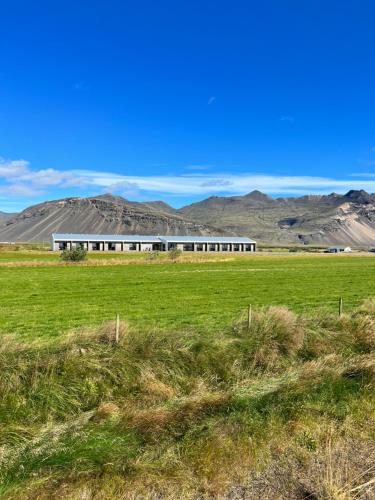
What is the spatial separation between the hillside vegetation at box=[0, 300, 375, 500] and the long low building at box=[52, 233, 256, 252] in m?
109

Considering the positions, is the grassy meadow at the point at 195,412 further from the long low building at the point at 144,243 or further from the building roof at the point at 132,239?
the building roof at the point at 132,239

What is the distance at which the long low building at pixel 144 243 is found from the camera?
12012 cm

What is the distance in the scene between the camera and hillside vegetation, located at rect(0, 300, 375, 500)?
6117 millimetres

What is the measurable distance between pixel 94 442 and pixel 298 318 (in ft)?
27.5

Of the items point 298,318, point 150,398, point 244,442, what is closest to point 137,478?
point 244,442

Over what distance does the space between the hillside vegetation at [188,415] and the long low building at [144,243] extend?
10948 cm

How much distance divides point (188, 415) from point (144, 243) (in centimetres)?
12370

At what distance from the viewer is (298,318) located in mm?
13477

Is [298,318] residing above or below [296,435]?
above

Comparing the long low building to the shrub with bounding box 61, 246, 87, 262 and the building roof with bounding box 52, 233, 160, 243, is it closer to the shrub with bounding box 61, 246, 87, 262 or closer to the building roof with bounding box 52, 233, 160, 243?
the building roof with bounding box 52, 233, 160, 243

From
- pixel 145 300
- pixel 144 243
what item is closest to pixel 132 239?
pixel 144 243

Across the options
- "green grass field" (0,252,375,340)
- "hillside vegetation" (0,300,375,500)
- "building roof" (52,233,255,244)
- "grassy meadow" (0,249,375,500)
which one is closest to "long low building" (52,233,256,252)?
"building roof" (52,233,255,244)

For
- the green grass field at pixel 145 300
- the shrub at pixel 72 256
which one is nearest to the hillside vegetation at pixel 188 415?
the green grass field at pixel 145 300

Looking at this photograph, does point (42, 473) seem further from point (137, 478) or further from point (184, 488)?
point (184, 488)
